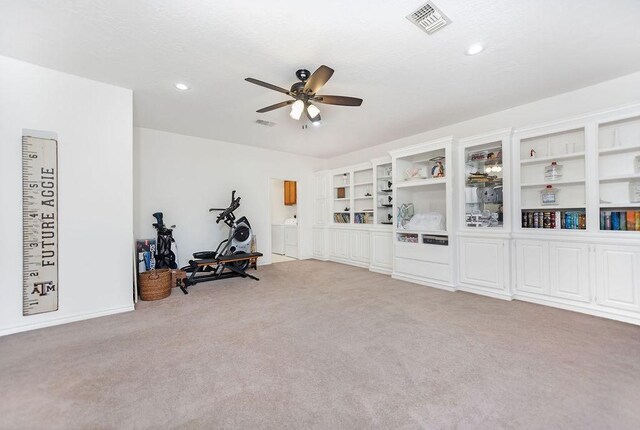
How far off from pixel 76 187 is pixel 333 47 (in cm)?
316

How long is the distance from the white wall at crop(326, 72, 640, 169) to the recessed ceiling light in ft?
5.58

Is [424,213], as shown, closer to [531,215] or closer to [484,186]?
[484,186]

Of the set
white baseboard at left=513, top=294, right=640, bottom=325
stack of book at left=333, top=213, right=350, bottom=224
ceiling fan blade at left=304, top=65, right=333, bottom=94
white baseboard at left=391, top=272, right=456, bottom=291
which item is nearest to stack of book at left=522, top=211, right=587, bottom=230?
white baseboard at left=513, top=294, right=640, bottom=325

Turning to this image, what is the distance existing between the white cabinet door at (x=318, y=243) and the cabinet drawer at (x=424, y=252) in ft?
8.09

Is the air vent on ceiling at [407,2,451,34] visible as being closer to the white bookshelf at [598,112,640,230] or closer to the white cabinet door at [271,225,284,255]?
the white bookshelf at [598,112,640,230]

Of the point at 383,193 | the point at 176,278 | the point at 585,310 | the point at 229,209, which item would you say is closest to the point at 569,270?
the point at 585,310

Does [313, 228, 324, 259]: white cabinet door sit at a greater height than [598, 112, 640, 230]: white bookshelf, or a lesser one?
lesser

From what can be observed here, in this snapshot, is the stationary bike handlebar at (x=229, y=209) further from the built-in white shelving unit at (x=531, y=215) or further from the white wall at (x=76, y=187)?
the built-in white shelving unit at (x=531, y=215)

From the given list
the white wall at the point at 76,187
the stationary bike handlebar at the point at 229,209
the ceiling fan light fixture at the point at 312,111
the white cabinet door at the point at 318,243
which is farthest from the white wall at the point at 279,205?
the ceiling fan light fixture at the point at 312,111

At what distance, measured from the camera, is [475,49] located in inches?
98.9

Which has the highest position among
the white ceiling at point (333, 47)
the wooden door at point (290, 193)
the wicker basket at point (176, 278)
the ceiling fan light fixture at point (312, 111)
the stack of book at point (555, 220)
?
the white ceiling at point (333, 47)

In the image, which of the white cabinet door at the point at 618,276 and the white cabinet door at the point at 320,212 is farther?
the white cabinet door at the point at 320,212

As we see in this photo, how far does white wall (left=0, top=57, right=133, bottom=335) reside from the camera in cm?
265

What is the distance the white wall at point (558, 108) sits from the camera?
308cm
